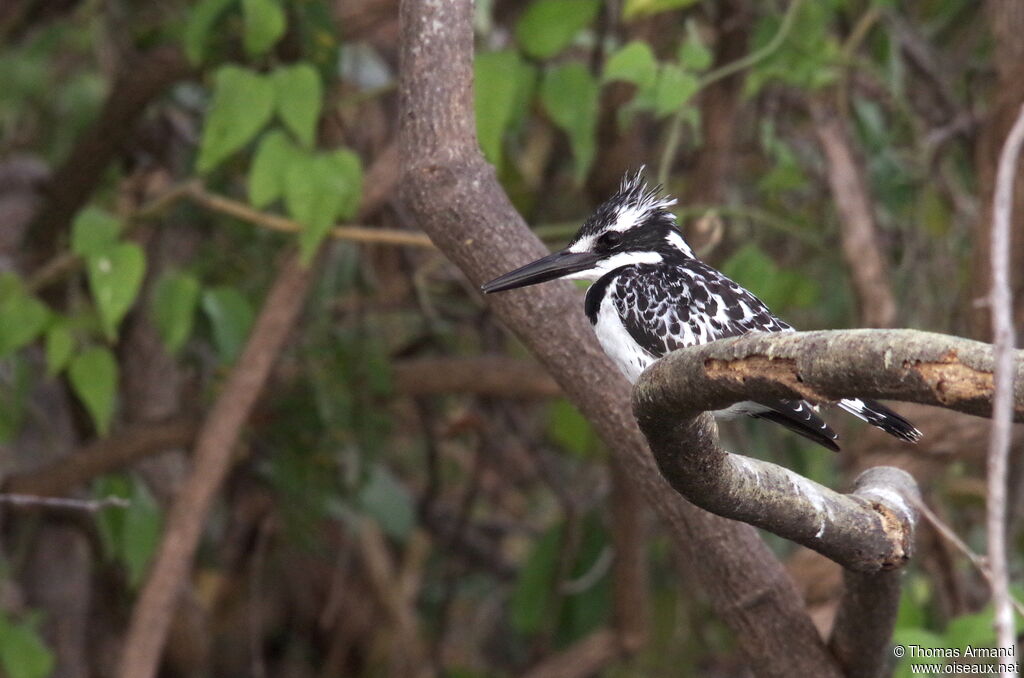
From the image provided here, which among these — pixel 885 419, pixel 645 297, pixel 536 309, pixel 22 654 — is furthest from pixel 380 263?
pixel 885 419

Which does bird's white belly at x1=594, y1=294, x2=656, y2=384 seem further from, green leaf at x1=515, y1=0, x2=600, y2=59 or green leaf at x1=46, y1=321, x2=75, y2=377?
green leaf at x1=46, y1=321, x2=75, y2=377

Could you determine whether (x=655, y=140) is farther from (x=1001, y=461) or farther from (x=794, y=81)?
(x=1001, y=461)

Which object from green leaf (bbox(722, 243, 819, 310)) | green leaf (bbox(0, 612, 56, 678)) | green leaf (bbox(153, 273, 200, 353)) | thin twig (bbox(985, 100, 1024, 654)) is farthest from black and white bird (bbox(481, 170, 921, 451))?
green leaf (bbox(0, 612, 56, 678))

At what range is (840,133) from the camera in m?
3.24

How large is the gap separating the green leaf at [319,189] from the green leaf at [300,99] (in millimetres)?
54

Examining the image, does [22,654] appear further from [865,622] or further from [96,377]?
[865,622]

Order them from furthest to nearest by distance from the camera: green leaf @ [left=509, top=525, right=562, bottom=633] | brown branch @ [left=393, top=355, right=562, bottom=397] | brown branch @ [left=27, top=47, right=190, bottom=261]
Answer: green leaf @ [left=509, top=525, right=562, bottom=633]
brown branch @ [left=393, top=355, right=562, bottom=397]
brown branch @ [left=27, top=47, right=190, bottom=261]

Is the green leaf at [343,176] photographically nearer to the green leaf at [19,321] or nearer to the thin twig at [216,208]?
the thin twig at [216,208]

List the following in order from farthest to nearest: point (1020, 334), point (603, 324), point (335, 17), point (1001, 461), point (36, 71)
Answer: point (36, 71) → point (335, 17) → point (1020, 334) → point (603, 324) → point (1001, 461)

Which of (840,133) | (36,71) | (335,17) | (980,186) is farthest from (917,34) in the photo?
(36,71)

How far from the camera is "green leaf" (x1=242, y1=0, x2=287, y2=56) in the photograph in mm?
2549

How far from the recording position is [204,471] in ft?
9.90

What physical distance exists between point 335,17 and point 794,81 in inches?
41.3

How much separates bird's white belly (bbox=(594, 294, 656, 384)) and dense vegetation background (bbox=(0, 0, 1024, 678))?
456 mm
